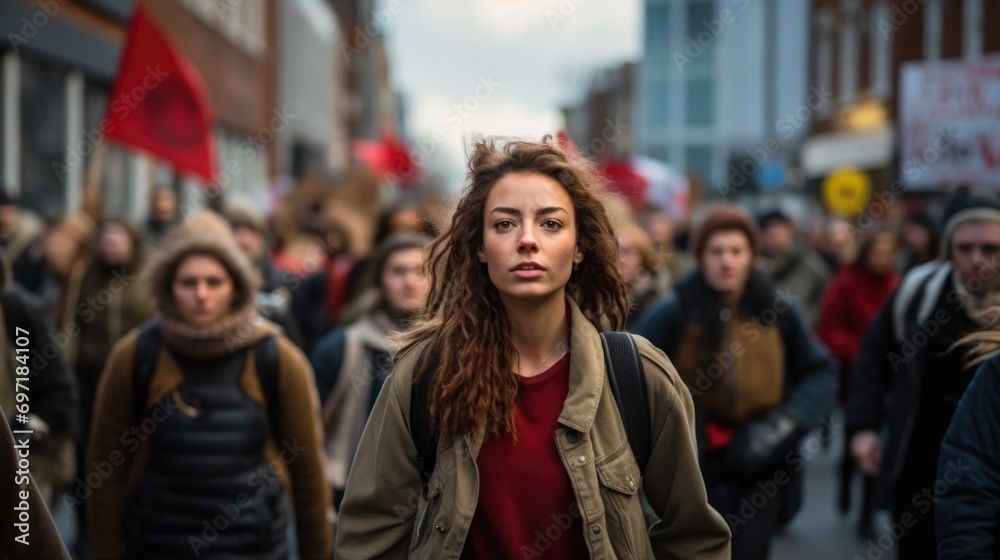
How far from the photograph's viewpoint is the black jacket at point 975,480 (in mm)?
3436

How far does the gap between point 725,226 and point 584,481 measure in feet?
11.1

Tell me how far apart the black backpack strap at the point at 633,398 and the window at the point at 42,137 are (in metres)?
13.0

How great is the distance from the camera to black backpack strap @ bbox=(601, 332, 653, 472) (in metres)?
3.06

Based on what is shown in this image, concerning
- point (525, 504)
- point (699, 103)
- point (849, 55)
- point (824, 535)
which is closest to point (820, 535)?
point (824, 535)

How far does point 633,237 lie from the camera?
7.93 metres

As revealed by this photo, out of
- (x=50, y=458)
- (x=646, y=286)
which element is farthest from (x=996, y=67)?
(x=50, y=458)

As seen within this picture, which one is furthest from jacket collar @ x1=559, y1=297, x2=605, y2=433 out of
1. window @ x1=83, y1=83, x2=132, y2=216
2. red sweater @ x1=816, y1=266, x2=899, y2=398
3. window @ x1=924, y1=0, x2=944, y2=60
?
window @ x1=924, y1=0, x2=944, y2=60

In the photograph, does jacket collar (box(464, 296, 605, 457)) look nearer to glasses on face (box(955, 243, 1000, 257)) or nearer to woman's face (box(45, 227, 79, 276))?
glasses on face (box(955, 243, 1000, 257))

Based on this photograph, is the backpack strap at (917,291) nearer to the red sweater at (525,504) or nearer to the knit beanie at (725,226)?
the knit beanie at (725,226)

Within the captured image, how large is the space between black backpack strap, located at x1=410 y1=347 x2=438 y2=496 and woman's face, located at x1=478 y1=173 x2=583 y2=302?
Answer: 296 mm

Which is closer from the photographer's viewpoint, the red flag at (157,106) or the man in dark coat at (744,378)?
the man in dark coat at (744,378)

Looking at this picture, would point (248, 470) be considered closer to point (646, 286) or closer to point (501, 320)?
point (501, 320)

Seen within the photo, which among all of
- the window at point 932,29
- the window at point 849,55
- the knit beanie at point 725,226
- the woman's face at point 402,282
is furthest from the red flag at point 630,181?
the window at point 849,55

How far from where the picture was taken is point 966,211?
5.34m
